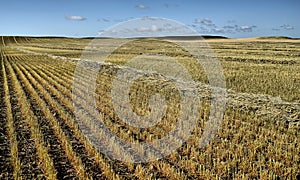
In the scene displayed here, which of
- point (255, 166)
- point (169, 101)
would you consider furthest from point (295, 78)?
point (255, 166)

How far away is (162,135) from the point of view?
7.57 m

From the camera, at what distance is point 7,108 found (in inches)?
407

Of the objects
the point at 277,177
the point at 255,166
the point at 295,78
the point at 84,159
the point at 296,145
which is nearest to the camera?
the point at 277,177

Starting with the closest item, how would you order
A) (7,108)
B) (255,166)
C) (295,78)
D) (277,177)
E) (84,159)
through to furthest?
(277,177)
(255,166)
(84,159)
(7,108)
(295,78)

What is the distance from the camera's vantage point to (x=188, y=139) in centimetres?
723

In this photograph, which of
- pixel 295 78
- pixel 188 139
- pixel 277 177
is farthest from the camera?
pixel 295 78

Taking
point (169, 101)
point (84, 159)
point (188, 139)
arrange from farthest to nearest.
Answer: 1. point (169, 101)
2. point (188, 139)
3. point (84, 159)

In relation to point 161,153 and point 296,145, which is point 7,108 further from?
point 296,145

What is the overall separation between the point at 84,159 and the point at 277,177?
131 inches

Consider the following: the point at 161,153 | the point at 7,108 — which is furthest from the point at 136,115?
the point at 7,108

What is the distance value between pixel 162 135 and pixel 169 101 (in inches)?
141

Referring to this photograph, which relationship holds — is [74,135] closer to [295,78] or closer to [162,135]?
[162,135]

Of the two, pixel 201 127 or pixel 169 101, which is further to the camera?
pixel 169 101

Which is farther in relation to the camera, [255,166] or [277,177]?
[255,166]
